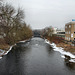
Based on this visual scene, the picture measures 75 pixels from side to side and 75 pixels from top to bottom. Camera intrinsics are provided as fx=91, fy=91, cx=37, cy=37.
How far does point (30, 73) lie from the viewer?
8797 mm

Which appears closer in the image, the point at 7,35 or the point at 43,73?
the point at 43,73

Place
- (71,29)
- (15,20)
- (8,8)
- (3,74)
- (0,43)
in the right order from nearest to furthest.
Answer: (3,74) < (0,43) < (8,8) < (15,20) < (71,29)

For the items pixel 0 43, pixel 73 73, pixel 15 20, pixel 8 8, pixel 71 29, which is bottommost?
pixel 73 73

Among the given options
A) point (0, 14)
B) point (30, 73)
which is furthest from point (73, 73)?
point (0, 14)

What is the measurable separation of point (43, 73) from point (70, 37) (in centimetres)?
2768

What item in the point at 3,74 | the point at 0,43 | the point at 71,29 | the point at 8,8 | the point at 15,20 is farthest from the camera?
the point at 71,29

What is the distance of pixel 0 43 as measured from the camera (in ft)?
63.2

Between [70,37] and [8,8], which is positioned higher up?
[8,8]

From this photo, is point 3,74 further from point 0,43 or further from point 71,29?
Result: point 71,29

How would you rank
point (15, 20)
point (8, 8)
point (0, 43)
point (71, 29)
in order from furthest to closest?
1. point (71, 29)
2. point (15, 20)
3. point (8, 8)
4. point (0, 43)

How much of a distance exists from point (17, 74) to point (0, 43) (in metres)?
12.4

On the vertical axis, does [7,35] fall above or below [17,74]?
above

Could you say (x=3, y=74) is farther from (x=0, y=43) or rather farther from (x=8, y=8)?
(x=8, y=8)

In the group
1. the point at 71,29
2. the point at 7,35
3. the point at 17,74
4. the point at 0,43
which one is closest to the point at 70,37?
the point at 71,29
